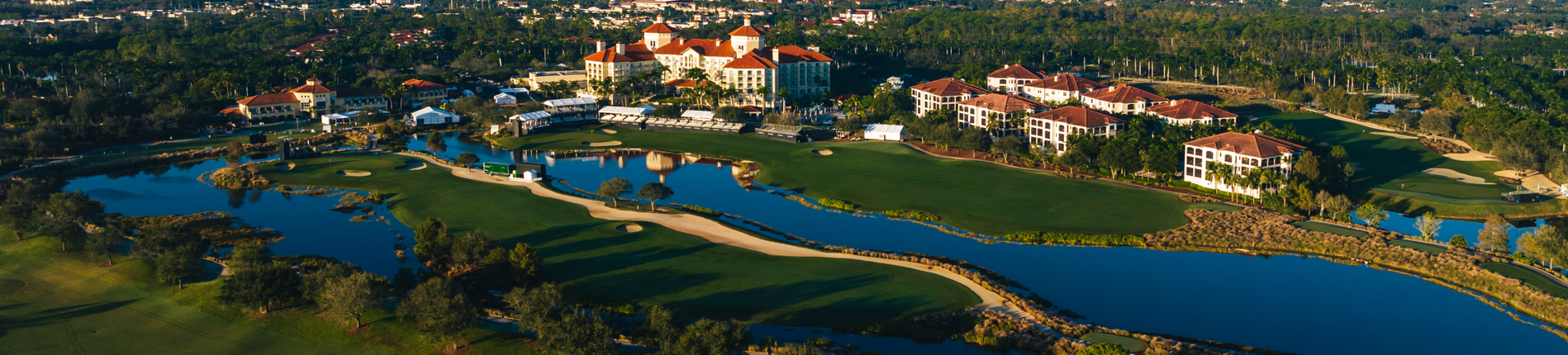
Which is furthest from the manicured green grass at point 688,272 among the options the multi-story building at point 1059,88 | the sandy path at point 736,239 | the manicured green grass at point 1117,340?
the multi-story building at point 1059,88

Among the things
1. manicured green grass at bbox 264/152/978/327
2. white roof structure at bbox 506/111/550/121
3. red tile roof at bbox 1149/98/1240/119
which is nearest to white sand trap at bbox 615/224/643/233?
manicured green grass at bbox 264/152/978/327

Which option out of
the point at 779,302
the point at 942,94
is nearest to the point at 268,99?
the point at 942,94

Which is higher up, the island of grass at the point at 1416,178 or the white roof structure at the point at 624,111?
the white roof structure at the point at 624,111

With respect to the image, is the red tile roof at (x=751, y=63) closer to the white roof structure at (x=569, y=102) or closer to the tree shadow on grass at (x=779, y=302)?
the white roof structure at (x=569, y=102)

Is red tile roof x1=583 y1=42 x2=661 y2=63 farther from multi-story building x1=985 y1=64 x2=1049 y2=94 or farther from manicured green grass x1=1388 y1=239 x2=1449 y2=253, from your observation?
manicured green grass x1=1388 y1=239 x2=1449 y2=253

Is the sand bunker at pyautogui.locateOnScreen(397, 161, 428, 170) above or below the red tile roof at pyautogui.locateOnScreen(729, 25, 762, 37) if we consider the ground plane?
below

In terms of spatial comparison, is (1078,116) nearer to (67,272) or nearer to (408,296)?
(408,296)
